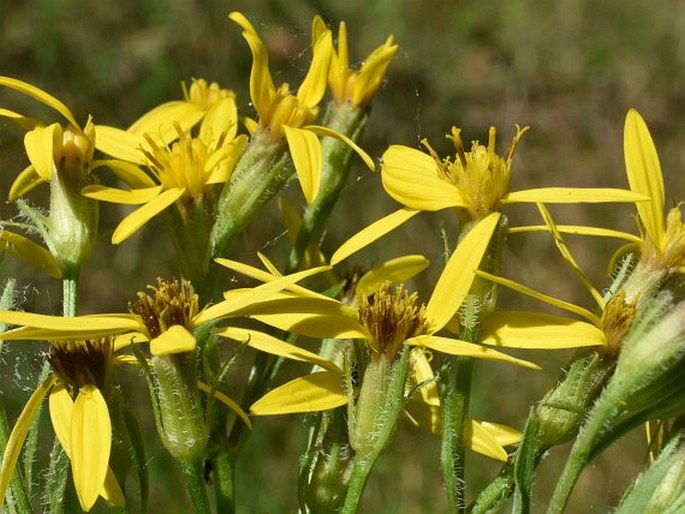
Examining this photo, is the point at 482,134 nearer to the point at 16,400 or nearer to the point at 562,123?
the point at 562,123

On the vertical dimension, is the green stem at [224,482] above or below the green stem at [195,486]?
below

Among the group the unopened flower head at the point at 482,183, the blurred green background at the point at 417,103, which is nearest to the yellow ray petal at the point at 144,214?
the unopened flower head at the point at 482,183

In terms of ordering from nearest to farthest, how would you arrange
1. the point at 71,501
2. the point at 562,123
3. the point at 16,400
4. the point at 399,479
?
the point at 71,501 < the point at 16,400 < the point at 399,479 < the point at 562,123

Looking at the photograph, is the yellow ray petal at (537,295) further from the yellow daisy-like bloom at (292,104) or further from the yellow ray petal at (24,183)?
the yellow ray petal at (24,183)

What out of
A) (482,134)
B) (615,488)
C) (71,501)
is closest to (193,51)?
(482,134)

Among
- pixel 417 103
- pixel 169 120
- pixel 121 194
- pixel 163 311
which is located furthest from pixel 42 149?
pixel 417 103

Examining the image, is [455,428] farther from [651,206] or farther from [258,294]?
[651,206]

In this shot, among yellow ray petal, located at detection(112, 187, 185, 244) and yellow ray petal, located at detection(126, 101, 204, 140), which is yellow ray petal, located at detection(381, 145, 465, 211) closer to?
yellow ray petal, located at detection(112, 187, 185, 244)
